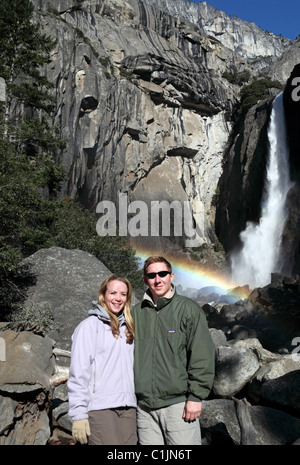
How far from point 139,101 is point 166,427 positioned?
4019 centimetres

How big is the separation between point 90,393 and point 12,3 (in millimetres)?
20811

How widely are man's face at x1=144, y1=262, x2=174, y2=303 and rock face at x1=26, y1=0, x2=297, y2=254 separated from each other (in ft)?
85.2

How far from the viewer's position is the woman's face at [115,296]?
9.94 feet

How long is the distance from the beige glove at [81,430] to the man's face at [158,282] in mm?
1108

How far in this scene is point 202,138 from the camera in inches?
1885

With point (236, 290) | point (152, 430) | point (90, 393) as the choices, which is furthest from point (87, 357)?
point (236, 290)

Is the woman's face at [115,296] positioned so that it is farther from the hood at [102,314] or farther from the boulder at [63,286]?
the boulder at [63,286]

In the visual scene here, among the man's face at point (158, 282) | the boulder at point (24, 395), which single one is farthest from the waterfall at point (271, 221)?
the man's face at point (158, 282)

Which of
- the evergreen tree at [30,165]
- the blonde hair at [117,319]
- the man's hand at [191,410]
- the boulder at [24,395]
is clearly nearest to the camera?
the man's hand at [191,410]

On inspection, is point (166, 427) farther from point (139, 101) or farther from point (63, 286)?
point (139, 101)

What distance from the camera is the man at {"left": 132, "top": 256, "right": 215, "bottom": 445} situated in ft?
9.10

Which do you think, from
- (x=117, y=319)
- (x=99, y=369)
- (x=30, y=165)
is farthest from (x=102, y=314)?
(x=30, y=165)

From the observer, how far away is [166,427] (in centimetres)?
281

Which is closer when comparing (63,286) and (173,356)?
(173,356)
